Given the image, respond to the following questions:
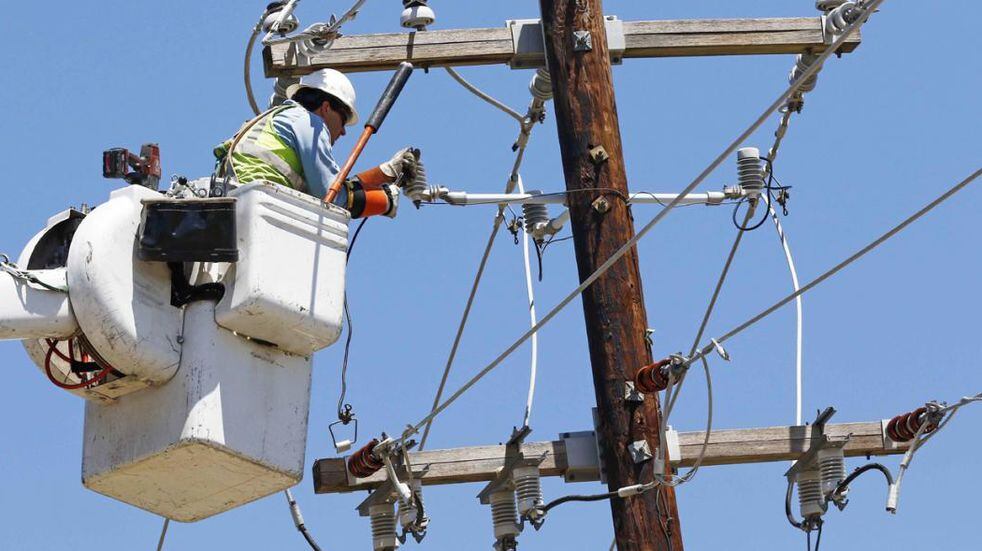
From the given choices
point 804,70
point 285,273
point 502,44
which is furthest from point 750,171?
point 285,273

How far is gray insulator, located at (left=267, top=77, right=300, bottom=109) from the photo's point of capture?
10562 millimetres

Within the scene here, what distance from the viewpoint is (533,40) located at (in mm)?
10461

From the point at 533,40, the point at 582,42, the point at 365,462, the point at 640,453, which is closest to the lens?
the point at 640,453

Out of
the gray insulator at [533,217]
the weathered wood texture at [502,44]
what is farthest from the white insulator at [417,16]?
the gray insulator at [533,217]

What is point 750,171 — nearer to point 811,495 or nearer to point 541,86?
point 541,86

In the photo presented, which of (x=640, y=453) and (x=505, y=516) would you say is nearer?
(x=640, y=453)

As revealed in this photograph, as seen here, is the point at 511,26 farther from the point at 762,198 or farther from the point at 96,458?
the point at 96,458

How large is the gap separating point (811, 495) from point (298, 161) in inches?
114

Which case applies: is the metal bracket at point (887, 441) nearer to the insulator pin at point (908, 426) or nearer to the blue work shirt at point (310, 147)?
the insulator pin at point (908, 426)

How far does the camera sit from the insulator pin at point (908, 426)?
33.1ft

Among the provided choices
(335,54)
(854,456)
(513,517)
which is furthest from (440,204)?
(854,456)

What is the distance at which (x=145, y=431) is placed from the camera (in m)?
8.32

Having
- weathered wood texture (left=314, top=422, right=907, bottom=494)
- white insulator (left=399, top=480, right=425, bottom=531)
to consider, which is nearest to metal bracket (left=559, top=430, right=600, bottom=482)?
weathered wood texture (left=314, top=422, right=907, bottom=494)

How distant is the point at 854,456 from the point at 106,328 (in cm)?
381
